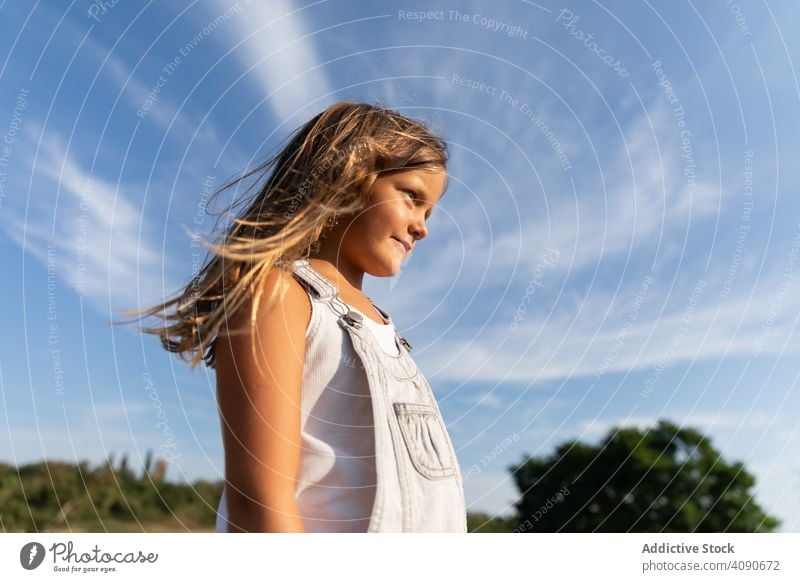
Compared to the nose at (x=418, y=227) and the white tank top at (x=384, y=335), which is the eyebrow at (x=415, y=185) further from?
the white tank top at (x=384, y=335)

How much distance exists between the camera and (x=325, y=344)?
1265 mm

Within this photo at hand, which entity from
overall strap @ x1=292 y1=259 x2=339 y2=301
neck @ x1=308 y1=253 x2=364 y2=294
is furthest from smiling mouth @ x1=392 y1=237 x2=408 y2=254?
overall strap @ x1=292 y1=259 x2=339 y2=301

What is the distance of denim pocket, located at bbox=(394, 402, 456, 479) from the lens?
4.22ft

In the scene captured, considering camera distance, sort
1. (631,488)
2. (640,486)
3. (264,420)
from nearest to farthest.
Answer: (264,420), (631,488), (640,486)

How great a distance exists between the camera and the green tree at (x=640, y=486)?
11.9m

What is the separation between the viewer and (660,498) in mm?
13117

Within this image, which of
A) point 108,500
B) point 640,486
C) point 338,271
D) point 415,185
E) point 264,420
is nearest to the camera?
point 264,420

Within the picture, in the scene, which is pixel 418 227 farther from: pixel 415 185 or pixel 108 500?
pixel 108 500
